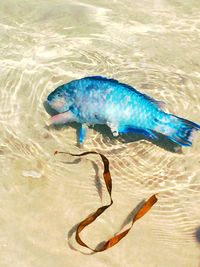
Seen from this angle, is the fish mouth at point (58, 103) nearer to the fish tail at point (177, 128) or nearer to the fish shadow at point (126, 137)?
the fish shadow at point (126, 137)

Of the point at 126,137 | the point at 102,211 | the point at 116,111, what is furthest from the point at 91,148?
A: the point at 102,211

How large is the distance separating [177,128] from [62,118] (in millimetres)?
1111

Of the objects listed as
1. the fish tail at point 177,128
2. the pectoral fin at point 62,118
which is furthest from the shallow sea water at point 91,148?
the fish tail at point 177,128

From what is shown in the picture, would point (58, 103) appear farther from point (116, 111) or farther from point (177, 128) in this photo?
point (177, 128)

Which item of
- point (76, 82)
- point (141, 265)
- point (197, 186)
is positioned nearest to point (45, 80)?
point (76, 82)

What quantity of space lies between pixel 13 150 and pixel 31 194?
0.60 metres

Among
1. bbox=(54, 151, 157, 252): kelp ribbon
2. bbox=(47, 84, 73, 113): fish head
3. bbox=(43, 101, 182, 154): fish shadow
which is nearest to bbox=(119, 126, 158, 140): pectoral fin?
bbox=(43, 101, 182, 154): fish shadow

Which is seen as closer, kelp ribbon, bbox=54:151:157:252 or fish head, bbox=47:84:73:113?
kelp ribbon, bbox=54:151:157:252

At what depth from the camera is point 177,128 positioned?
4066 millimetres

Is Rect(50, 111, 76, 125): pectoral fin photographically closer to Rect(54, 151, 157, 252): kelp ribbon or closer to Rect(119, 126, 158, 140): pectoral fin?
Rect(119, 126, 158, 140): pectoral fin

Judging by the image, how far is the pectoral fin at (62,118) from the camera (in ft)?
14.2

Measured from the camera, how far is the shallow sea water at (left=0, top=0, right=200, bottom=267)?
365 cm

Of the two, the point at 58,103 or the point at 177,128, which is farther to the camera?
the point at 58,103

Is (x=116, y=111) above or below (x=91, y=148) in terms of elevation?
above
